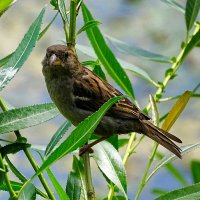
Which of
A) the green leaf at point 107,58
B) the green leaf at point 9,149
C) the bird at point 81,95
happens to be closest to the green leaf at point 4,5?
the green leaf at point 9,149

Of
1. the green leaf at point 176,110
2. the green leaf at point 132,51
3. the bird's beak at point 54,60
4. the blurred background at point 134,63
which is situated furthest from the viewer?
the blurred background at point 134,63

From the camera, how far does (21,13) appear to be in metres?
8.98

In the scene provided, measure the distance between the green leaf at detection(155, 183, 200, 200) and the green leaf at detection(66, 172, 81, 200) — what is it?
18cm

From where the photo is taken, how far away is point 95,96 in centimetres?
238

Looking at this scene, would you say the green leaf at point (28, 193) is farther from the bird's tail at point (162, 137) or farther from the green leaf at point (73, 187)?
the bird's tail at point (162, 137)

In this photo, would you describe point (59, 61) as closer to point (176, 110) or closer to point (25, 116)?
point (176, 110)

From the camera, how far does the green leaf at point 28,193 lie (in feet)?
4.57

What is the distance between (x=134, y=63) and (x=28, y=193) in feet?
18.7

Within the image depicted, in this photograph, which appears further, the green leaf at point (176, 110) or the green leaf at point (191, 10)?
the green leaf at point (191, 10)

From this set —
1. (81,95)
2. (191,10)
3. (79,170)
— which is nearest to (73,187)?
(79,170)

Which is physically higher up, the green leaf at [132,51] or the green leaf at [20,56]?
the green leaf at [132,51]

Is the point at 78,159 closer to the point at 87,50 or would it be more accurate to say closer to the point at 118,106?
the point at 87,50

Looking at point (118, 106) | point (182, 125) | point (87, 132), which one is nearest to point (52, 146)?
point (87, 132)

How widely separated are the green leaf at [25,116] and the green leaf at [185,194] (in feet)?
1.01
